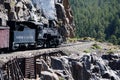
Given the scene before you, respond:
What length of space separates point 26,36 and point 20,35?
1676 millimetres

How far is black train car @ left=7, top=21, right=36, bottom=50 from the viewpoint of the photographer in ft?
107

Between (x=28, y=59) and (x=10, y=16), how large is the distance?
2436cm

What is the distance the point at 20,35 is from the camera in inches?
1332

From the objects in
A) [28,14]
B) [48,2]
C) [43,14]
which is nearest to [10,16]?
[28,14]

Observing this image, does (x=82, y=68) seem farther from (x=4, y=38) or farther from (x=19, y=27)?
(x=4, y=38)

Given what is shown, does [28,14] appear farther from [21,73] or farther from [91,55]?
[21,73]

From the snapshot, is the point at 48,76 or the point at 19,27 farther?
the point at 19,27

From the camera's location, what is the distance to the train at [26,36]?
3116 centimetres

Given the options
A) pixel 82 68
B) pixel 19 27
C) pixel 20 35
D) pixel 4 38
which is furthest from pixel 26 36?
pixel 82 68

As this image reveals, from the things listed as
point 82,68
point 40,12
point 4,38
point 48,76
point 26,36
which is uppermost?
point 4,38

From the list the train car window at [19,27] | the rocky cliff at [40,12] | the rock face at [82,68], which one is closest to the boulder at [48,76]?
the rock face at [82,68]

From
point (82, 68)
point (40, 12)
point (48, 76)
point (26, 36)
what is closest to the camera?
point (48, 76)

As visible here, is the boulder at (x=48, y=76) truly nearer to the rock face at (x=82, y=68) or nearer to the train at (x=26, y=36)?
the rock face at (x=82, y=68)

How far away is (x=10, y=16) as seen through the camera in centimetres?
5356
